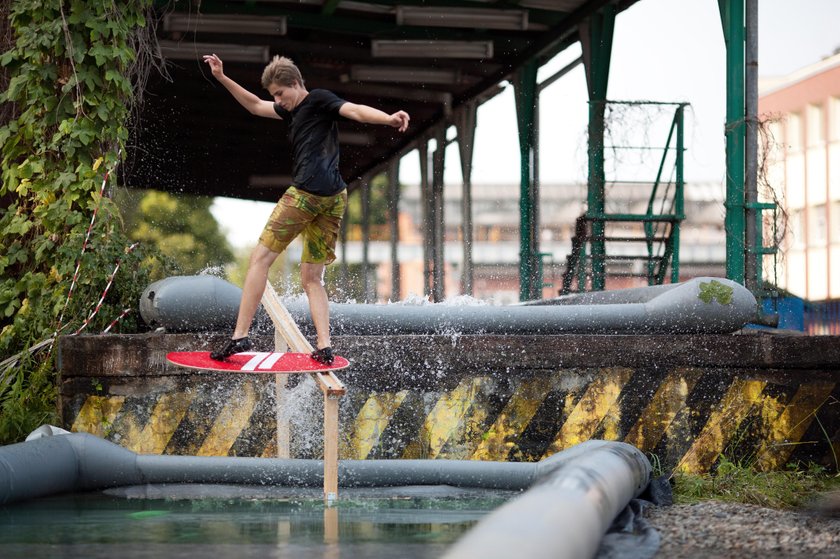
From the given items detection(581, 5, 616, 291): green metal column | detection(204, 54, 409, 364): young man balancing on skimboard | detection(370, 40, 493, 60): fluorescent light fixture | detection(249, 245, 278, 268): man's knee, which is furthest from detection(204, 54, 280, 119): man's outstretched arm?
detection(370, 40, 493, 60): fluorescent light fixture

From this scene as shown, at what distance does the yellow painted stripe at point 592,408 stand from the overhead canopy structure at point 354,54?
413cm

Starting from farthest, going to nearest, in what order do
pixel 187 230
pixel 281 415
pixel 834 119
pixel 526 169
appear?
pixel 187 230
pixel 834 119
pixel 526 169
pixel 281 415

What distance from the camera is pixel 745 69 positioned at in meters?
10.2

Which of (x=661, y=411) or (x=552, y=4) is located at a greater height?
(x=552, y=4)

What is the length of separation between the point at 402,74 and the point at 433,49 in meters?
2.52

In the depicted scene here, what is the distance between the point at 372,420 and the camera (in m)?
6.15

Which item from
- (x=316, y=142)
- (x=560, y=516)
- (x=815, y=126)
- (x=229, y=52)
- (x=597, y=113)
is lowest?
(x=560, y=516)

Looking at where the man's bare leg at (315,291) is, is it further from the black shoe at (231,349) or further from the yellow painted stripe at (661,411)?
the yellow painted stripe at (661,411)

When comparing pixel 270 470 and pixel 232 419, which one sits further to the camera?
pixel 232 419

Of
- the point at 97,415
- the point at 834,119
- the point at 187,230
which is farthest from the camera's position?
the point at 187,230

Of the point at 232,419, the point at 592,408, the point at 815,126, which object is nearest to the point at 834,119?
the point at 815,126

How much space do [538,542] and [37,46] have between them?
563cm

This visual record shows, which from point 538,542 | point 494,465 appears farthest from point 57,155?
point 538,542

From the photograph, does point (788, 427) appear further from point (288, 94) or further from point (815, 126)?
point (815, 126)
